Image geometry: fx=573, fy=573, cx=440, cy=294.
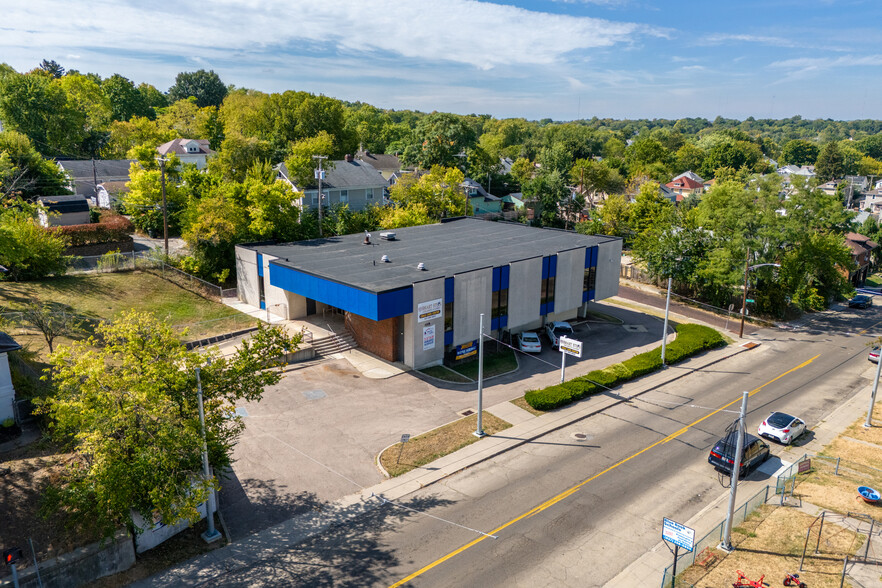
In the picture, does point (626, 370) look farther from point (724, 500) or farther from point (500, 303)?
point (724, 500)

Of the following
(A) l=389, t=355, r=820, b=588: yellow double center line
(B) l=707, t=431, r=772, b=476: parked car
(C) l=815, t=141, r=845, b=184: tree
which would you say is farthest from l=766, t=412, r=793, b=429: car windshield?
(C) l=815, t=141, r=845, b=184: tree

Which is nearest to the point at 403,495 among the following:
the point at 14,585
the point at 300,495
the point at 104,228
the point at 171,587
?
the point at 300,495

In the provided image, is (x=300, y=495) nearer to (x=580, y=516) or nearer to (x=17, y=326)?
(x=580, y=516)

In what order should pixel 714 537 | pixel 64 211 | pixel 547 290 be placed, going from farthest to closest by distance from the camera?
1. pixel 64 211
2. pixel 547 290
3. pixel 714 537

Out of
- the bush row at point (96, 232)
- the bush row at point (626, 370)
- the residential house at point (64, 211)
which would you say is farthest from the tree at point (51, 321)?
the bush row at point (626, 370)

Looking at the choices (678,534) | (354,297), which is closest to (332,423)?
(354,297)
